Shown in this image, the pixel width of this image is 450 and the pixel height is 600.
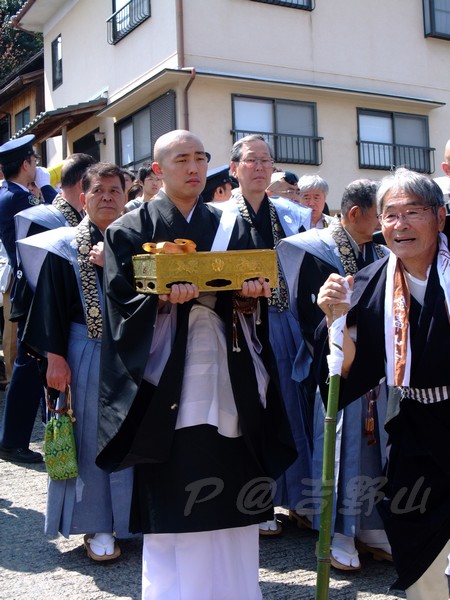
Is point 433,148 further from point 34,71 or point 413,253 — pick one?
point 413,253

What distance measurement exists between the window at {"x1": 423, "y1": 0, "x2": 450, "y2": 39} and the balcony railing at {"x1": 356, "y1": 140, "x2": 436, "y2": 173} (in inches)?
99.3

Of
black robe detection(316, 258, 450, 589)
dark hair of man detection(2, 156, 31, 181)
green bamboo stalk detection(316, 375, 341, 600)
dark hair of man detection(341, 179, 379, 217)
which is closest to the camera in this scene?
green bamboo stalk detection(316, 375, 341, 600)

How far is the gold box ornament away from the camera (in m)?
2.88

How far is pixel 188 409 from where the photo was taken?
309 centimetres

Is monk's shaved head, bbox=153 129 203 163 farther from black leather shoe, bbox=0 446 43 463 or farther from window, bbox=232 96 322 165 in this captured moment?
window, bbox=232 96 322 165

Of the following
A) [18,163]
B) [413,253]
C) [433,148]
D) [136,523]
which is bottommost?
[136,523]

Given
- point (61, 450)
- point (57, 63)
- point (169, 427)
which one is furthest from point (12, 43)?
point (169, 427)

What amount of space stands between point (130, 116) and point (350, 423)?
12.2 metres

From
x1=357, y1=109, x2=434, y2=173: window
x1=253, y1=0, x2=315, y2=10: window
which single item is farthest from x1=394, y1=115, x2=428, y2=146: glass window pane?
x1=253, y1=0, x2=315, y2=10: window

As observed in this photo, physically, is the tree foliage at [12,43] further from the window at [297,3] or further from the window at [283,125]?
the window at [283,125]

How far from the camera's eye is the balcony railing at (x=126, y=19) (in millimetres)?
14375

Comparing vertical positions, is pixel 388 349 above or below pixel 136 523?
above

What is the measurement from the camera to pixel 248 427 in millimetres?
3156

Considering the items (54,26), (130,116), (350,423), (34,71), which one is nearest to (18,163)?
(350,423)
